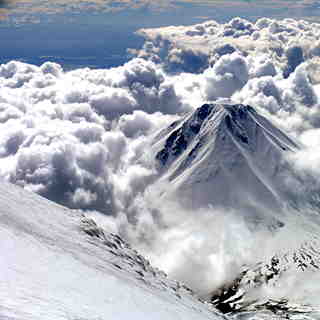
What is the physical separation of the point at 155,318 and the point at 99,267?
44.2 feet

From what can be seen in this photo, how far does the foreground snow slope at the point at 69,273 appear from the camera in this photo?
3422cm

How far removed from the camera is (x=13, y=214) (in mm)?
60688

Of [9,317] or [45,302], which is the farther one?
[45,302]

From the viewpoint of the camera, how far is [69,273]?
47.6 m

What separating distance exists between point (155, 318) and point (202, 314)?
62.6 feet

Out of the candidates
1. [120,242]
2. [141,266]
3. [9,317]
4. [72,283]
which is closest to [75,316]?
[9,317]

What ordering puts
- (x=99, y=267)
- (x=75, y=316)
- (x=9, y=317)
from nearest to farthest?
(x=9, y=317) → (x=75, y=316) → (x=99, y=267)

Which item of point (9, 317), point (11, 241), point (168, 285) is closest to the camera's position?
point (9, 317)

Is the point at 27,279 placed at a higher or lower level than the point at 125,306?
higher

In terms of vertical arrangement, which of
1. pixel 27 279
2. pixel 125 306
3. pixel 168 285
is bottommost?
pixel 168 285

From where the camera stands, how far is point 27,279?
38.0 meters

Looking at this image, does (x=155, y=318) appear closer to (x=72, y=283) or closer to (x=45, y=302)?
(x=72, y=283)

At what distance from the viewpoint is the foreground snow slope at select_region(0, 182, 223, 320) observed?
34.2 m

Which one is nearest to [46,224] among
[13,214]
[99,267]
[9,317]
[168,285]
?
[13,214]
